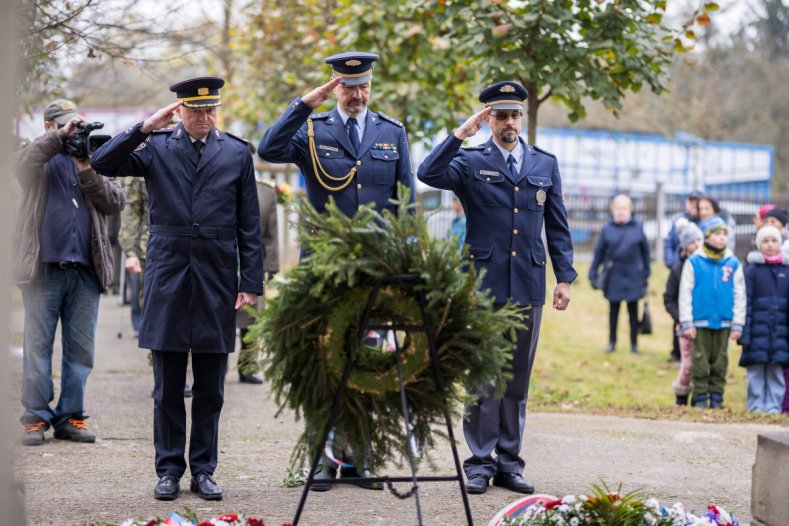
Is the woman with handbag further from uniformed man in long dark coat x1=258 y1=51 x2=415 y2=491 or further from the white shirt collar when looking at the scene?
uniformed man in long dark coat x1=258 y1=51 x2=415 y2=491

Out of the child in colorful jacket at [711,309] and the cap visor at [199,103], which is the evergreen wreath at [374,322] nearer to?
the cap visor at [199,103]

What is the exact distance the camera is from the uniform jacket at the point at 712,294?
37.4 feet

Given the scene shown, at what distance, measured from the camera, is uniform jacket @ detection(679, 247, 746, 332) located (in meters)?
11.4

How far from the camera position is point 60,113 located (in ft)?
26.6

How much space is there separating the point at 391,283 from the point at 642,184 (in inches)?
1342

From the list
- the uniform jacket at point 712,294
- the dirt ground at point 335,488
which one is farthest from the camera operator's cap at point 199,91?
the uniform jacket at point 712,294

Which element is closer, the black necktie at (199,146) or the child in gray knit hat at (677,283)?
the black necktie at (199,146)

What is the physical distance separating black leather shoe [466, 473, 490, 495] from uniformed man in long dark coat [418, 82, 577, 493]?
0.01 m

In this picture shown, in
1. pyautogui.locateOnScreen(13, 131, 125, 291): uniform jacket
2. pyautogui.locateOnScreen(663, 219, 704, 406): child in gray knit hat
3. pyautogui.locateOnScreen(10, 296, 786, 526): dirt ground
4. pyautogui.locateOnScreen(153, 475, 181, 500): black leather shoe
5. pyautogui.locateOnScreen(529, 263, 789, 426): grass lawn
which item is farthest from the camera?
pyautogui.locateOnScreen(663, 219, 704, 406): child in gray knit hat

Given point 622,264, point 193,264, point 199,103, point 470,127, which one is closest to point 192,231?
point 193,264

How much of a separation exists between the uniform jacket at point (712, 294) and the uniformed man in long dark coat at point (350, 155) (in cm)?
557

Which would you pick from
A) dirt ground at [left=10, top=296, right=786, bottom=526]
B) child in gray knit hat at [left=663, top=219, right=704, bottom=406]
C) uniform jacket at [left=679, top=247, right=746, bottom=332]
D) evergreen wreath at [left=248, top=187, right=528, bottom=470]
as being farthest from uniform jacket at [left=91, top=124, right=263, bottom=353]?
child in gray knit hat at [left=663, top=219, right=704, bottom=406]

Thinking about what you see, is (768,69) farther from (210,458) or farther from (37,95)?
(210,458)

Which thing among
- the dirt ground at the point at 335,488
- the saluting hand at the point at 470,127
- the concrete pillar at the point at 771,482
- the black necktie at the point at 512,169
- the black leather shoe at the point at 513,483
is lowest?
the dirt ground at the point at 335,488
